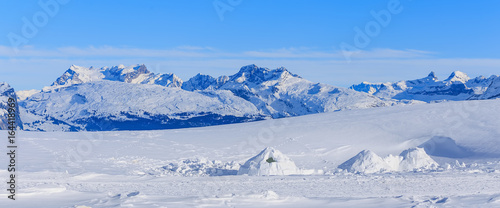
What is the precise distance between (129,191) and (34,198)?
3.07 m

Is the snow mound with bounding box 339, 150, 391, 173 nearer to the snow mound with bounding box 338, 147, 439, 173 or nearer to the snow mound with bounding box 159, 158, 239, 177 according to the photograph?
the snow mound with bounding box 338, 147, 439, 173

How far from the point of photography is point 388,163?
25.9m

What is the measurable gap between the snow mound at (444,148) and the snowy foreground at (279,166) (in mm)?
67

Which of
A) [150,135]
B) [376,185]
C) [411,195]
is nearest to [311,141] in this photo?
[150,135]

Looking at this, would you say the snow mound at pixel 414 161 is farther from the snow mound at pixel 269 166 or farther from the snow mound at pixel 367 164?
the snow mound at pixel 269 166

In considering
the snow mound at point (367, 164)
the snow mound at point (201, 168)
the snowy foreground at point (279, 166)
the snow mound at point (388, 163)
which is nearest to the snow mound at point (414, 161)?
the snow mound at point (388, 163)

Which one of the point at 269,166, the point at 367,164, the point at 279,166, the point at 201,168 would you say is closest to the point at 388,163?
the point at 367,164

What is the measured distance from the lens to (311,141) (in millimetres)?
35688

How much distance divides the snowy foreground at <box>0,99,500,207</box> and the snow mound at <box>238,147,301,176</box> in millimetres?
63

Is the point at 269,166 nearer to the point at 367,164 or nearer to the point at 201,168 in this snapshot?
the point at 201,168

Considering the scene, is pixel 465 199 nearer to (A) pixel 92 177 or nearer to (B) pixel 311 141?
(A) pixel 92 177

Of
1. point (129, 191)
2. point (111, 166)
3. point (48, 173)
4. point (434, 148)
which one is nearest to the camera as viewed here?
point (129, 191)

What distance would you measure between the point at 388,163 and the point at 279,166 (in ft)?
19.2

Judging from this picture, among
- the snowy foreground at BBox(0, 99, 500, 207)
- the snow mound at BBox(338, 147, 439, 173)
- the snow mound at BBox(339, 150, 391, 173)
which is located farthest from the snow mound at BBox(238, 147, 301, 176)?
the snow mound at BBox(338, 147, 439, 173)
